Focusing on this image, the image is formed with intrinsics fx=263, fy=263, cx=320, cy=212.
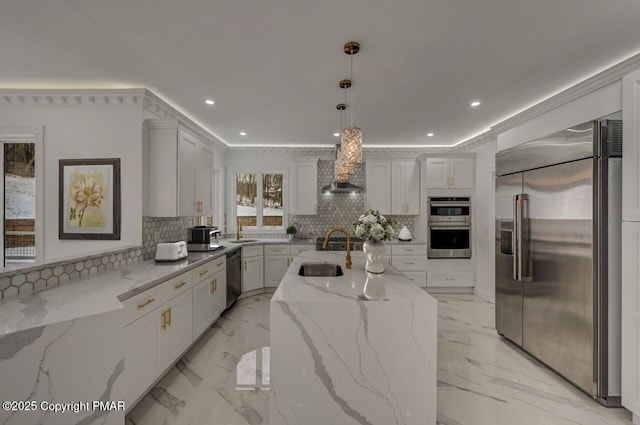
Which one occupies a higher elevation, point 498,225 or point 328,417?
point 498,225

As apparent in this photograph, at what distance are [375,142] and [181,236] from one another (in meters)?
3.68

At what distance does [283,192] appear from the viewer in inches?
213

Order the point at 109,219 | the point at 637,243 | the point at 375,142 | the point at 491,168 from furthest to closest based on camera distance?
the point at 375,142
the point at 491,168
the point at 109,219
the point at 637,243

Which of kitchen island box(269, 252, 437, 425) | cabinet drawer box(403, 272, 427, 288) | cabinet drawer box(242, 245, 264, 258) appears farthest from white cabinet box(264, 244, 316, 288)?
kitchen island box(269, 252, 437, 425)

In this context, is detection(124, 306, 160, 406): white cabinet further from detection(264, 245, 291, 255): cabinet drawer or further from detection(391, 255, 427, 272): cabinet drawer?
detection(391, 255, 427, 272): cabinet drawer

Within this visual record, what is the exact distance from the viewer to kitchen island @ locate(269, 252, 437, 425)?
5.20 ft

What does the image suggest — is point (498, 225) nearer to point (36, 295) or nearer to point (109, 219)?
point (36, 295)

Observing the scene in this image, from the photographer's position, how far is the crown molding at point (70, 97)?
274 cm

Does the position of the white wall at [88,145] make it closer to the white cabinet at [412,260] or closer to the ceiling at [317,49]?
the ceiling at [317,49]

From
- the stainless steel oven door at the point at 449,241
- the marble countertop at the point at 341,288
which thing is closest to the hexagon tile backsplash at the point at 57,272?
the marble countertop at the point at 341,288

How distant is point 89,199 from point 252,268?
2.44m

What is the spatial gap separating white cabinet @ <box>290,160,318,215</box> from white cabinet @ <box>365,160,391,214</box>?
1.05m

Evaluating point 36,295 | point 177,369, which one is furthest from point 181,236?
point 36,295

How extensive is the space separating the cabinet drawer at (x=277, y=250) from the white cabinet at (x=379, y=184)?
Answer: 182cm
